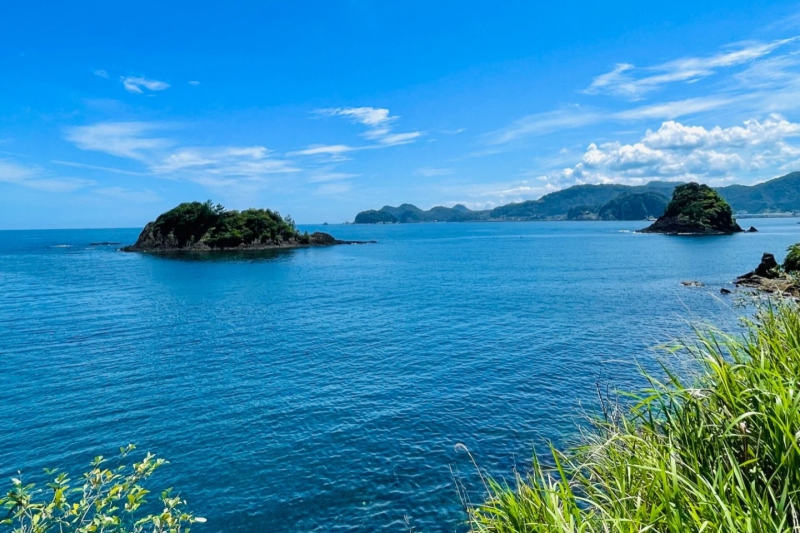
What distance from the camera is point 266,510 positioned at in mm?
17516

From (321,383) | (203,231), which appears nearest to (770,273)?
(321,383)

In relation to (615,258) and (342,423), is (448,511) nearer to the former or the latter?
(342,423)

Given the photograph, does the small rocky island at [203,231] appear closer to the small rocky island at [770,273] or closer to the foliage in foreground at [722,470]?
the small rocky island at [770,273]

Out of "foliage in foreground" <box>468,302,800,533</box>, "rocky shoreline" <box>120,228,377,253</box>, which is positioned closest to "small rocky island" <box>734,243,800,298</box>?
"foliage in foreground" <box>468,302,800,533</box>

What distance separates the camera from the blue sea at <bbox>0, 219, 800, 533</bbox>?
1909cm

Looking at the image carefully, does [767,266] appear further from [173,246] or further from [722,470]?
[173,246]

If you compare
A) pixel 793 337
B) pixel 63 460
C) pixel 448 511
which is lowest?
pixel 448 511

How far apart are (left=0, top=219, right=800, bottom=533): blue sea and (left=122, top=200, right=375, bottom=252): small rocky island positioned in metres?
83.8

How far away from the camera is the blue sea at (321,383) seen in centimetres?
1909

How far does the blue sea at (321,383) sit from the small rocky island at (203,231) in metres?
83.8

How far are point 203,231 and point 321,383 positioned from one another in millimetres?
140420

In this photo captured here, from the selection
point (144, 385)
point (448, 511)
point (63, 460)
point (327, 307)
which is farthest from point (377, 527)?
point (327, 307)

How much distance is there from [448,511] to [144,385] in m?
23.4

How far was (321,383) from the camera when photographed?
30.2m
